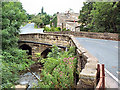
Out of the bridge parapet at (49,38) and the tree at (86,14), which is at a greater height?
the tree at (86,14)

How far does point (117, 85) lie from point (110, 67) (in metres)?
2.71

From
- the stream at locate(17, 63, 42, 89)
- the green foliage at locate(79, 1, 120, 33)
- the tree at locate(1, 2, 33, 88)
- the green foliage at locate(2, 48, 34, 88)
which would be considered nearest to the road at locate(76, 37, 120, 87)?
the stream at locate(17, 63, 42, 89)

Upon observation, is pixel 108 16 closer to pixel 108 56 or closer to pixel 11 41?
pixel 108 56

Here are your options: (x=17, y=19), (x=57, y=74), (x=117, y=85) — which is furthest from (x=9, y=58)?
(x=117, y=85)

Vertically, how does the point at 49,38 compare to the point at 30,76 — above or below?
above

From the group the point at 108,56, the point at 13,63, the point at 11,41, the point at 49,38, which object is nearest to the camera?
the point at 108,56

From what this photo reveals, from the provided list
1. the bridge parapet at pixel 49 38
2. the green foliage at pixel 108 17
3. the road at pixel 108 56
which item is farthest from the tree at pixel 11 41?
the green foliage at pixel 108 17

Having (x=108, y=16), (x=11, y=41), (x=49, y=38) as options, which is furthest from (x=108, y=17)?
(x=11, y=41)

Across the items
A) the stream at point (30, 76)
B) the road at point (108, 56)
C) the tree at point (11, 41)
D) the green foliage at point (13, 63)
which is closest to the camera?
the road at point (108, 56)

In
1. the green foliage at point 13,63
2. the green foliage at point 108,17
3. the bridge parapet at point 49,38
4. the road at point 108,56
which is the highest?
the green foliage at point 108,17

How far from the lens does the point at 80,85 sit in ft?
11.5

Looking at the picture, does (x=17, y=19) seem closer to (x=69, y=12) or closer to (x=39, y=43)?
(x=39, y=43)

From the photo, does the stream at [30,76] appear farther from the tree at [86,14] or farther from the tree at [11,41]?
the tree at [86,14]

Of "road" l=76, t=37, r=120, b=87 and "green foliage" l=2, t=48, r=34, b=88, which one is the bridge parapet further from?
"green foliage" l=2, t=48, r=34, b=88
